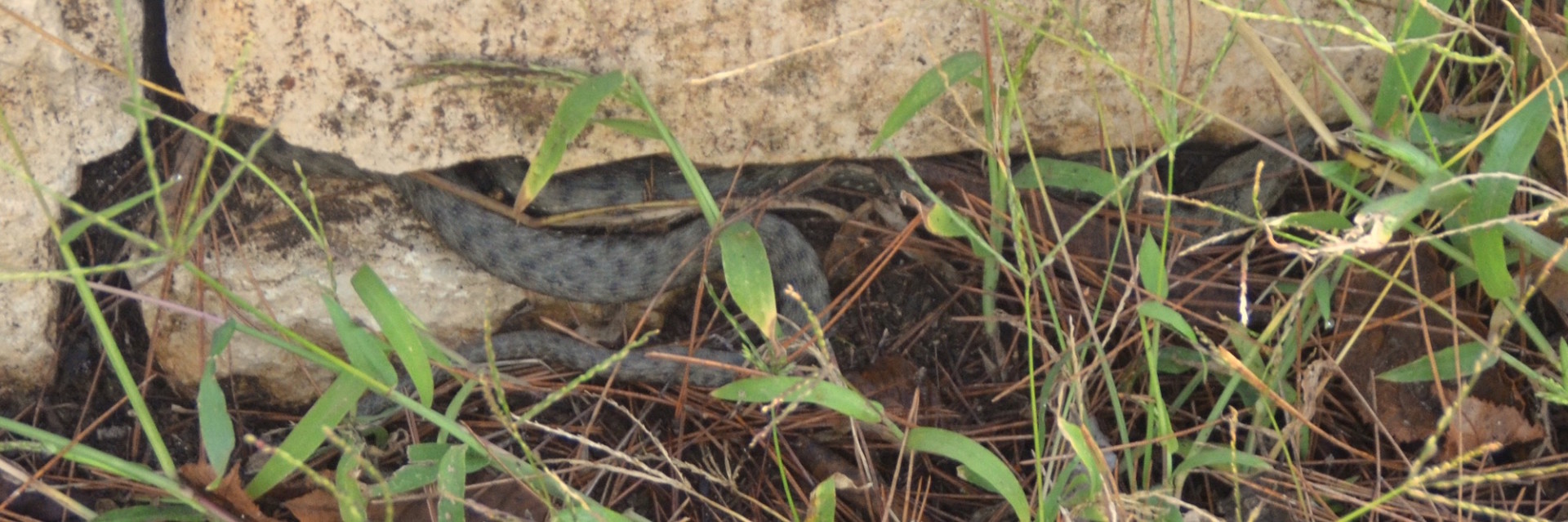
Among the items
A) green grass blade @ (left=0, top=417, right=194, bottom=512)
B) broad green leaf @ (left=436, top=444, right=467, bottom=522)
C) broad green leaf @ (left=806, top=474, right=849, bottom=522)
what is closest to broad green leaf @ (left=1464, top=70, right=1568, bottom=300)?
broad green leaf @ (left=806, top=474, right=849, bottom=522)

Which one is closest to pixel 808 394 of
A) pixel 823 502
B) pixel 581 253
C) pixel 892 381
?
pixel 823 502

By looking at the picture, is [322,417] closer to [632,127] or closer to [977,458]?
[632,127]

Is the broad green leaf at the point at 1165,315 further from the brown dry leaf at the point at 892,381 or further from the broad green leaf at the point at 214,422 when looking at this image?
the broad green leaf at the point at 214,422

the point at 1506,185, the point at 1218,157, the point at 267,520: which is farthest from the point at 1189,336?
the point at 267,520

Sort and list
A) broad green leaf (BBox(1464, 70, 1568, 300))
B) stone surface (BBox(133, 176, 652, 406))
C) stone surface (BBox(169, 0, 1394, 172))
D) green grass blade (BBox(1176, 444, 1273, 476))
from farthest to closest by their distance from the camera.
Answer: stone surface (BBox(133, 176, 652, 406)) → stone surface (BBox(169, 0, 1394, 172)) → green grass blade (BBox(1176, 444, 1273, 476)) → broad green leaf (BBox(1464, 70, 1568, 300))

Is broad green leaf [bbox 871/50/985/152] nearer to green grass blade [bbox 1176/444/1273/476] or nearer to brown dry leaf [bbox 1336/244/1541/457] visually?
green grass blade [bbox 1176/444/1273/476]
